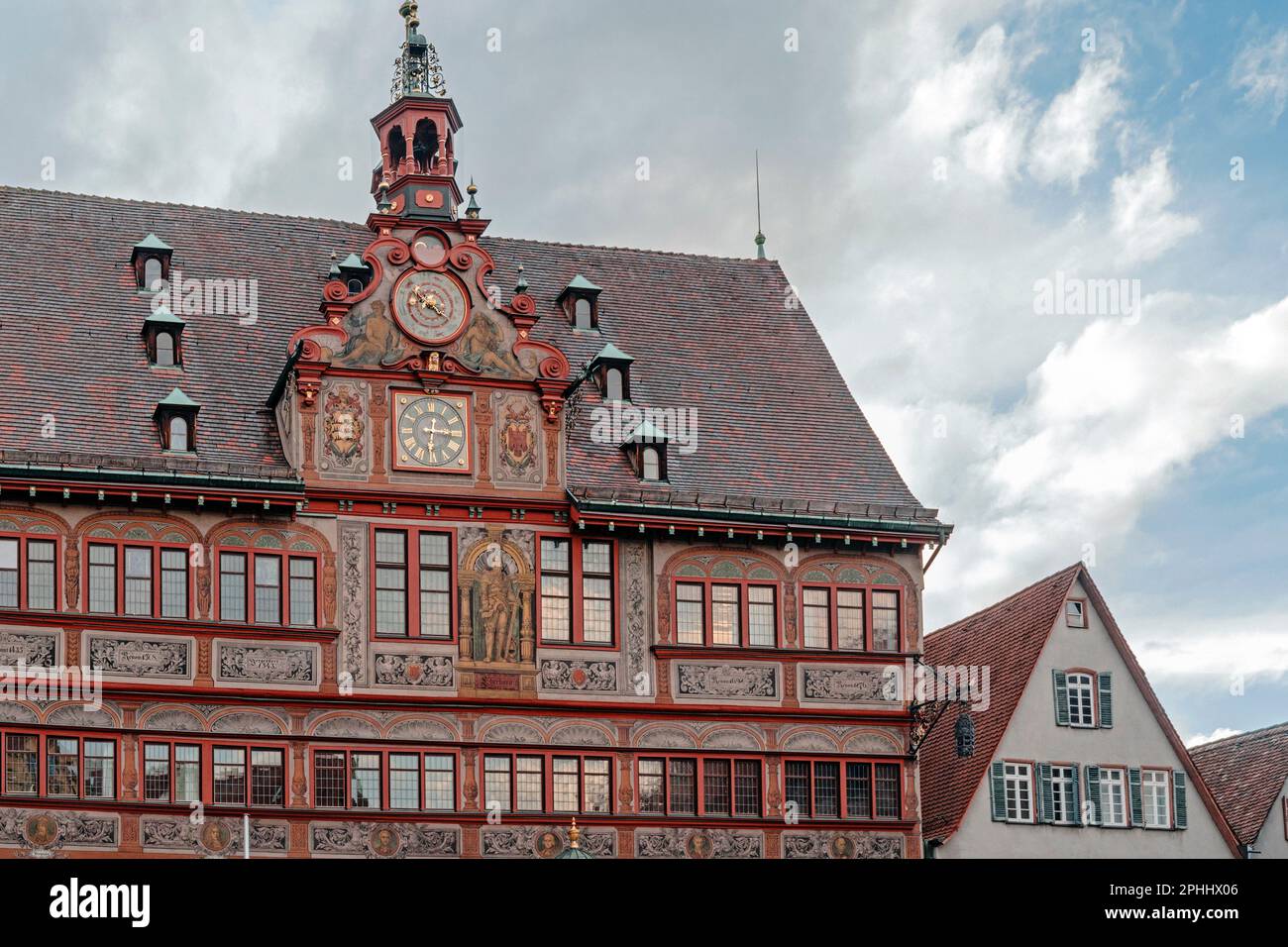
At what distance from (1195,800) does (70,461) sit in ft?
76.2

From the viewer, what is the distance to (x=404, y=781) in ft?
149

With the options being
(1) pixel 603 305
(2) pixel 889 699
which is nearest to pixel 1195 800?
(2) pixel 889 699

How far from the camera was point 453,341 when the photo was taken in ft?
156

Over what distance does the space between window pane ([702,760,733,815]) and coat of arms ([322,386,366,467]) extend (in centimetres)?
877

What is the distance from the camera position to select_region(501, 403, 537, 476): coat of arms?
156 ft

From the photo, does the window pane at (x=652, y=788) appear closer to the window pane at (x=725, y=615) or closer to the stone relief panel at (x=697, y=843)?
the stone relief panel at (x=697, y=843)

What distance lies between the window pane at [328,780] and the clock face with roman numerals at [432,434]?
5573 mm

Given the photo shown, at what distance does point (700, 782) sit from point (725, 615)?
322 centimetres

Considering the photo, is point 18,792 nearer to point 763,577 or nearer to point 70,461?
point 70,461

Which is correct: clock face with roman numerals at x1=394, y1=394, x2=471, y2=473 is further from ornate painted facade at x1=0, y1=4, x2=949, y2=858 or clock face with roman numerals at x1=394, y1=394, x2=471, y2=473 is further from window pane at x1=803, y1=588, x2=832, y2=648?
window pane at x1=803, y1=588, x2=832, y2=648

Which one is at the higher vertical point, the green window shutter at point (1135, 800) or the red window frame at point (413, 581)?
the red window frame at point (413, 581)

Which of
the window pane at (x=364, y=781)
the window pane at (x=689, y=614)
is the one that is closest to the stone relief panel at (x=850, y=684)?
the window pane at (x=689, y=614)

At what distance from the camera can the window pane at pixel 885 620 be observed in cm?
4897
